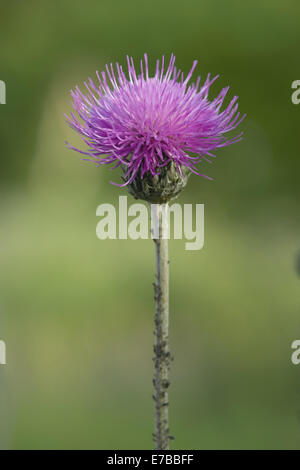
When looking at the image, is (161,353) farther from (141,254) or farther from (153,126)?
(141,254)

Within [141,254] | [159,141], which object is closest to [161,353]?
[159,141]

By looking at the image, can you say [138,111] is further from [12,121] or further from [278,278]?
[12,121]

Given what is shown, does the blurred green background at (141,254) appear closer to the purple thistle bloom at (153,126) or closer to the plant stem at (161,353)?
the plant stem at (161,353)

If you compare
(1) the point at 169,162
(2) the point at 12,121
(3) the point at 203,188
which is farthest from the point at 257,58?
(1) the point at 169,162

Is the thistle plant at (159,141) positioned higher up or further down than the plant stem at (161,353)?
higher up

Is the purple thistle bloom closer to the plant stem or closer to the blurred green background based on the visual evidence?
the plant stem

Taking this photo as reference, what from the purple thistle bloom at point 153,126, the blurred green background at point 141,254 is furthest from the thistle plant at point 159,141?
the blurred green background at point 141,254

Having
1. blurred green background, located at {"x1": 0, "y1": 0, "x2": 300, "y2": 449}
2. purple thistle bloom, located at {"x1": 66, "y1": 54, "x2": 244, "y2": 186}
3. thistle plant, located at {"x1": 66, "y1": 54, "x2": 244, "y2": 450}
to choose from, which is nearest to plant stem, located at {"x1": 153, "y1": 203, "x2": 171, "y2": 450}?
thistle plant, located at {"x1": 66, "y1": 54, "x2": 244, "y2": 450}
